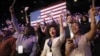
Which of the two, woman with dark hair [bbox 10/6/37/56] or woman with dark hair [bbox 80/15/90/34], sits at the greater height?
woman with dark hair [bbox 80/15/90/34]

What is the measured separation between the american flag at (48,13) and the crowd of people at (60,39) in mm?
147

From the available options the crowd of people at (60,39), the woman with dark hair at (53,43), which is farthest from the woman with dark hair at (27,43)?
the woman with dark hair at (53,43)

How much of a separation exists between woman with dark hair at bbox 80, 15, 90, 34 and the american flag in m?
0.81

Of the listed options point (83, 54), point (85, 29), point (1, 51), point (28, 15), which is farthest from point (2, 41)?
point (83, 54)

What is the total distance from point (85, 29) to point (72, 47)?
46cm

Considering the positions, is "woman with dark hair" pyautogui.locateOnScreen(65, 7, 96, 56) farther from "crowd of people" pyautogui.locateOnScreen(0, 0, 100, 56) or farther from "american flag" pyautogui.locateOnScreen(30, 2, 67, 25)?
"american flag" pyautogui.locateOnScreen(30, 2, 67, 25)

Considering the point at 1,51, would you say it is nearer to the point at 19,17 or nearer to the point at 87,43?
the point at 19,17

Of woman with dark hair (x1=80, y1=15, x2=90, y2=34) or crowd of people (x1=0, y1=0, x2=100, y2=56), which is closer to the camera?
crowd of people (x1=0, y1=0, x2=100, y2=56)

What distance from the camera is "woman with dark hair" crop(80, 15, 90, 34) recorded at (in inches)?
133

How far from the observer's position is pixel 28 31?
3.89 meters

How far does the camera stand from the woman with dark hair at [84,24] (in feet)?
11.0

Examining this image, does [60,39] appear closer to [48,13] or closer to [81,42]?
[81,42]

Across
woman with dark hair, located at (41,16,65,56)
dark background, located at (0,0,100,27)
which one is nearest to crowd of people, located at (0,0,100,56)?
woman with dark hair, located at (41,16,65,56)

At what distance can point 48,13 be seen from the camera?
471cm
